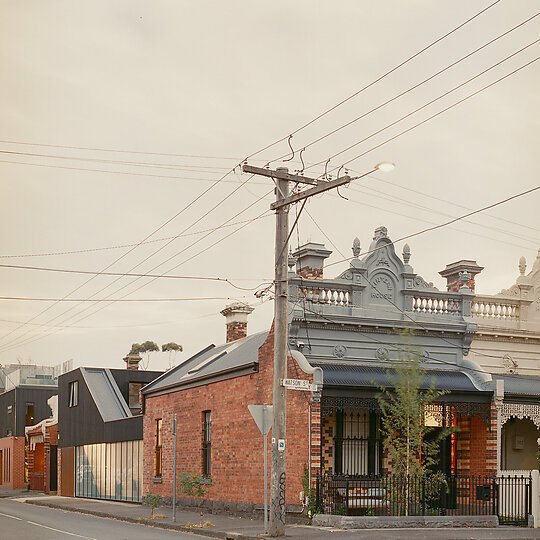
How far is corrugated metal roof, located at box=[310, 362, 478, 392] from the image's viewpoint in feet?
82.1

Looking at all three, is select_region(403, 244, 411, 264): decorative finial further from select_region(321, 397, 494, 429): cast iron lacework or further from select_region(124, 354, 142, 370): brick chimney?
select_region(124, 354, 142, 370): brick chimney

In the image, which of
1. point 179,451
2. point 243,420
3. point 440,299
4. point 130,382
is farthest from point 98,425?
point 440,299

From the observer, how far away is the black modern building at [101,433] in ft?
133

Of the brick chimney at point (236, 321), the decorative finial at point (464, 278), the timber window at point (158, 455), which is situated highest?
the decorative finial at point (464, 278)

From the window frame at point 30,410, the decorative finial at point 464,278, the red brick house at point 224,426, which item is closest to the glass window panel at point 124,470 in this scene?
the red brick house at point 224,426

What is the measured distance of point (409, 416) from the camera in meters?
24.1

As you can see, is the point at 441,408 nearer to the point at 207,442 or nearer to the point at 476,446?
the point at 476,446

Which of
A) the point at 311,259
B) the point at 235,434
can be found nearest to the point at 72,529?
the point at 235,434

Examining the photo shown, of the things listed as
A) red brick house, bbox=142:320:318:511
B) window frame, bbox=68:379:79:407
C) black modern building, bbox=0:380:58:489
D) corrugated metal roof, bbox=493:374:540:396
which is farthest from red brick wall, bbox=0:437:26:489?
corrugated metal roof, bbox=493:374:540:396

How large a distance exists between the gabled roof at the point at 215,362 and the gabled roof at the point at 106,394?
811 centimetres

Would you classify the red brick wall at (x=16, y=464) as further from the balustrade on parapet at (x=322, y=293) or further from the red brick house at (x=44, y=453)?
the balustrade on parapet at (x=322, y=293)

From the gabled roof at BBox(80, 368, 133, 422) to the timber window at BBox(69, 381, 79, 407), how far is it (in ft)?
5.40

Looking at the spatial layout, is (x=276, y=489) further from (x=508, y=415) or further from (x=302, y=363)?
(x=508, y=415)

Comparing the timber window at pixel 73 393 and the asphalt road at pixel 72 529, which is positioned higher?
the timber window at pixel 73 393
